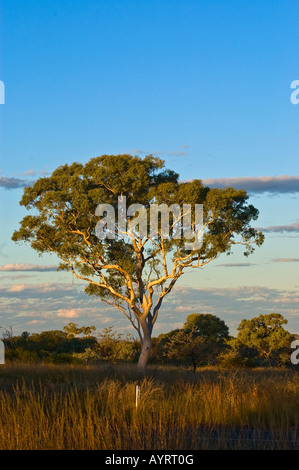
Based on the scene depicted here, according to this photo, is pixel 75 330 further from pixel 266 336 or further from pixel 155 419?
pixel 155 419

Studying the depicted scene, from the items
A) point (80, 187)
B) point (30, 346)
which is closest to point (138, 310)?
point (80, 187)

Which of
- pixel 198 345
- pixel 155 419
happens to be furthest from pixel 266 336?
pixel 155 419

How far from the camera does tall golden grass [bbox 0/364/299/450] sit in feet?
32.7

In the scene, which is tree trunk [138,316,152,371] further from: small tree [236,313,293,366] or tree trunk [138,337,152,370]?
small tree [236,313,293,366]

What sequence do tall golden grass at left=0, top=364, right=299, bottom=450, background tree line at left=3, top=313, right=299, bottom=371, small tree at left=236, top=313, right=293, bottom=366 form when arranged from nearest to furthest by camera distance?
tall golden grass at left=0, top=364, right=299, bottom=450 → background tree line at left=3, top=313, right=299, bottom=371 → small tree at left=236, top=313, right=293, bottom=366

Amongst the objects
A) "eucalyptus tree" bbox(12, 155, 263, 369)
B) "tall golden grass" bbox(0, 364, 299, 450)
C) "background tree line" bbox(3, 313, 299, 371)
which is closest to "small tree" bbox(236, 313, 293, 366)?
"background tree line" bbox(3, 313, 299, 371)

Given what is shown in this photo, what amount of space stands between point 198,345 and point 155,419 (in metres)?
25.6

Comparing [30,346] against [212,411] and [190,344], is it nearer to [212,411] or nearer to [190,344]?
[190,344]

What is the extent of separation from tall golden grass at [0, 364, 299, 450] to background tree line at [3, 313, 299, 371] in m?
21.2

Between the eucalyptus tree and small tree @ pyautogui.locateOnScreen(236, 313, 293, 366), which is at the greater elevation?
the eucalyptus tree

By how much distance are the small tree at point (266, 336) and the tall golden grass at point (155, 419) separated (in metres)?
34.5

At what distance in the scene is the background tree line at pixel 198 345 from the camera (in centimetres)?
4022

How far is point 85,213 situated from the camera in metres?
35.1

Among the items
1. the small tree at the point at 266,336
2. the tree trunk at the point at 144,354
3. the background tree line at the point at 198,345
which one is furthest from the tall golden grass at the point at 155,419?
the small tree at the point at 266,336
